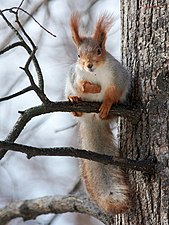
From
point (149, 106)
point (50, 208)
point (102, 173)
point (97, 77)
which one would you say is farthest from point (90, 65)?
point (50, 208)

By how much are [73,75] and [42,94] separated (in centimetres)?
21

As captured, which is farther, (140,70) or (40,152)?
Answer: (140,70)

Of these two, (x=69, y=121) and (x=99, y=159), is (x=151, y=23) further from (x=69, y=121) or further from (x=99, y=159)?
(x=69, y=121)

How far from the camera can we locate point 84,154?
4.80 ft

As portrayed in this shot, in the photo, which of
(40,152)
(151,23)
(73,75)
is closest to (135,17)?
(151,23)

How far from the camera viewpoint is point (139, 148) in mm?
1572

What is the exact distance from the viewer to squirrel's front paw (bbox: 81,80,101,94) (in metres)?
1.58

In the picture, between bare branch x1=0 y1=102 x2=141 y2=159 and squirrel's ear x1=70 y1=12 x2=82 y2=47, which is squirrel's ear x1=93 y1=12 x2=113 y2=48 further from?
bare branch x1=0 y1=102 x2=141 y2=159

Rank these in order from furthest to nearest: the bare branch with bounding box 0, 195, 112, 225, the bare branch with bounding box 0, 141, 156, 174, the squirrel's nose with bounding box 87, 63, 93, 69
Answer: the bare branch with bounding box 0, 195, 112, 225 → the squirrel's nose with bounding box 87, 63, 93, 69 → the bare branch with bounding box 0, 141, 156, 174

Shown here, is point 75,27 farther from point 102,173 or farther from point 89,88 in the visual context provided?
point 102,173

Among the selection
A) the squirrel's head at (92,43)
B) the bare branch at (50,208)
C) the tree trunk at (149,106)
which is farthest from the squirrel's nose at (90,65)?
the bare branch at (50,208)

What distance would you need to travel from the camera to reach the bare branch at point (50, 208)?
1.79m

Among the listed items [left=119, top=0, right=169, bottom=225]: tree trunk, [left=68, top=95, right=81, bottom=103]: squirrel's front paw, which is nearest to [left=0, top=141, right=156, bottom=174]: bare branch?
[left=119, top=0, right=169, bottom=225]: tree trunk

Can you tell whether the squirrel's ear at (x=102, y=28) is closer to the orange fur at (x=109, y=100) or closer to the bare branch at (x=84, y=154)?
the orange fur at (x=109, y=100)
